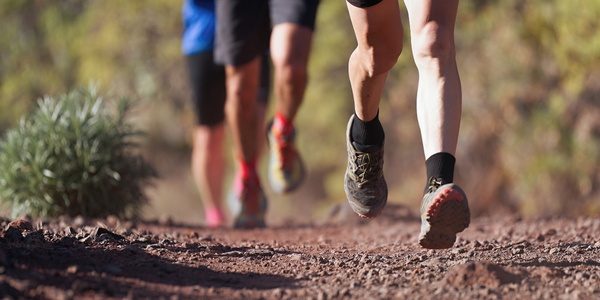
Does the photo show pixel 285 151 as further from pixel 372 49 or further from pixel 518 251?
pixel 518 251

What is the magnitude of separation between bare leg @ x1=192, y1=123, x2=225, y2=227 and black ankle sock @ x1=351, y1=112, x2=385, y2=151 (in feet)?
7.43

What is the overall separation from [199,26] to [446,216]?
306 cm

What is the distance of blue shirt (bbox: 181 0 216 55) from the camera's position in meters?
3.98

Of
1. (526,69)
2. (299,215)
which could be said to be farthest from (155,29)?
(526,69)

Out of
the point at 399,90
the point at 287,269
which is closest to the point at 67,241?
the point at 287,269

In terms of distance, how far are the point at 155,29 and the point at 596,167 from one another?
280 inches

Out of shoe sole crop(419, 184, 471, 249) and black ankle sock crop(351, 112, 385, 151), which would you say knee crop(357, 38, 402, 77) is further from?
shoe sole crop(419, 184, 471, 249)

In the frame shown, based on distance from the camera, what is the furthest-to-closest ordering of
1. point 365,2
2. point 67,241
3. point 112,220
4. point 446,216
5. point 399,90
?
point 399,90
point 112,220
point 67,241
point 365,2
point 446,216

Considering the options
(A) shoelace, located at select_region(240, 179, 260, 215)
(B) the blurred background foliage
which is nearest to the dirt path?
(A) shoelace, located at select_region(240, 179, 260, 215)

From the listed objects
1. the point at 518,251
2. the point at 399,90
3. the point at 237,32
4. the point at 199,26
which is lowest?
the point at 518,251

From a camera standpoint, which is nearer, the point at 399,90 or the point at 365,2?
the point at 365,2

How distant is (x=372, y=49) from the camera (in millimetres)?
1684

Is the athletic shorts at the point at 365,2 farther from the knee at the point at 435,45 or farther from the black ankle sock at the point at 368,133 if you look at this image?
the black ankle sock at the point at 368,133

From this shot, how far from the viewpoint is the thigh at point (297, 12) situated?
115 inches
